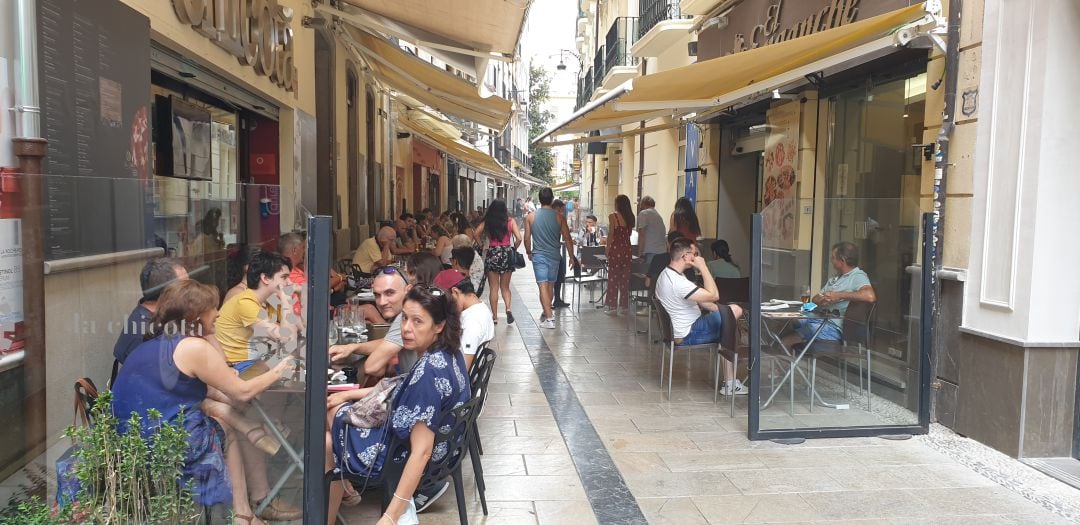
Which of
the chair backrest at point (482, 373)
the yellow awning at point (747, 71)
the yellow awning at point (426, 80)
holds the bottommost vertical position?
the chair backrest at point (482, 373)

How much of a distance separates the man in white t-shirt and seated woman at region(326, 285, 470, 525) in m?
0.84

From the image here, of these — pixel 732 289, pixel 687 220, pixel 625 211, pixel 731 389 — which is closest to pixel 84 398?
pixel 731 389

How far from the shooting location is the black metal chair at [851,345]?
18.4 ft

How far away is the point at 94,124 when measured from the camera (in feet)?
12.9

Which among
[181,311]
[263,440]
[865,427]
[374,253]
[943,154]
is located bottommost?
[865,427]

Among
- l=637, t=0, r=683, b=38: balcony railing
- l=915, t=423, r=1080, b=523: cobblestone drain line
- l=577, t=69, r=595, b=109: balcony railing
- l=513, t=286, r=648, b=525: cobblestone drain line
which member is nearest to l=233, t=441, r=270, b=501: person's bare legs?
l=513, t=286, r=648, b=525: cobblestone drain line

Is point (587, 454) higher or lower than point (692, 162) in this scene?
lower

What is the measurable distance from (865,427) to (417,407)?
3.48 metres

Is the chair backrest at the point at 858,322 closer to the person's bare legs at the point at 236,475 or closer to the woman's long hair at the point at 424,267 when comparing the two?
the woman's long hair at the point at 424,267

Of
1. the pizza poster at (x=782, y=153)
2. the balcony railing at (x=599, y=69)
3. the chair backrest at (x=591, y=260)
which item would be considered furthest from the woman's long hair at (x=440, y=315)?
the balcony railing at (x=599, y=69)

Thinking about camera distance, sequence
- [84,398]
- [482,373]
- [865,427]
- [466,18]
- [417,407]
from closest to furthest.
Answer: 1. [84,398]
2. [417,407]
3. [482,373]
4. [865,427]
5. [466,18]

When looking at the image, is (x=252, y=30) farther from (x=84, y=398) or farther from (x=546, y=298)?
(x=546, y=298)

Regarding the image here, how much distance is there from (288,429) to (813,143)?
6.89 m

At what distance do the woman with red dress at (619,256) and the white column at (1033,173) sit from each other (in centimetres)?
570
